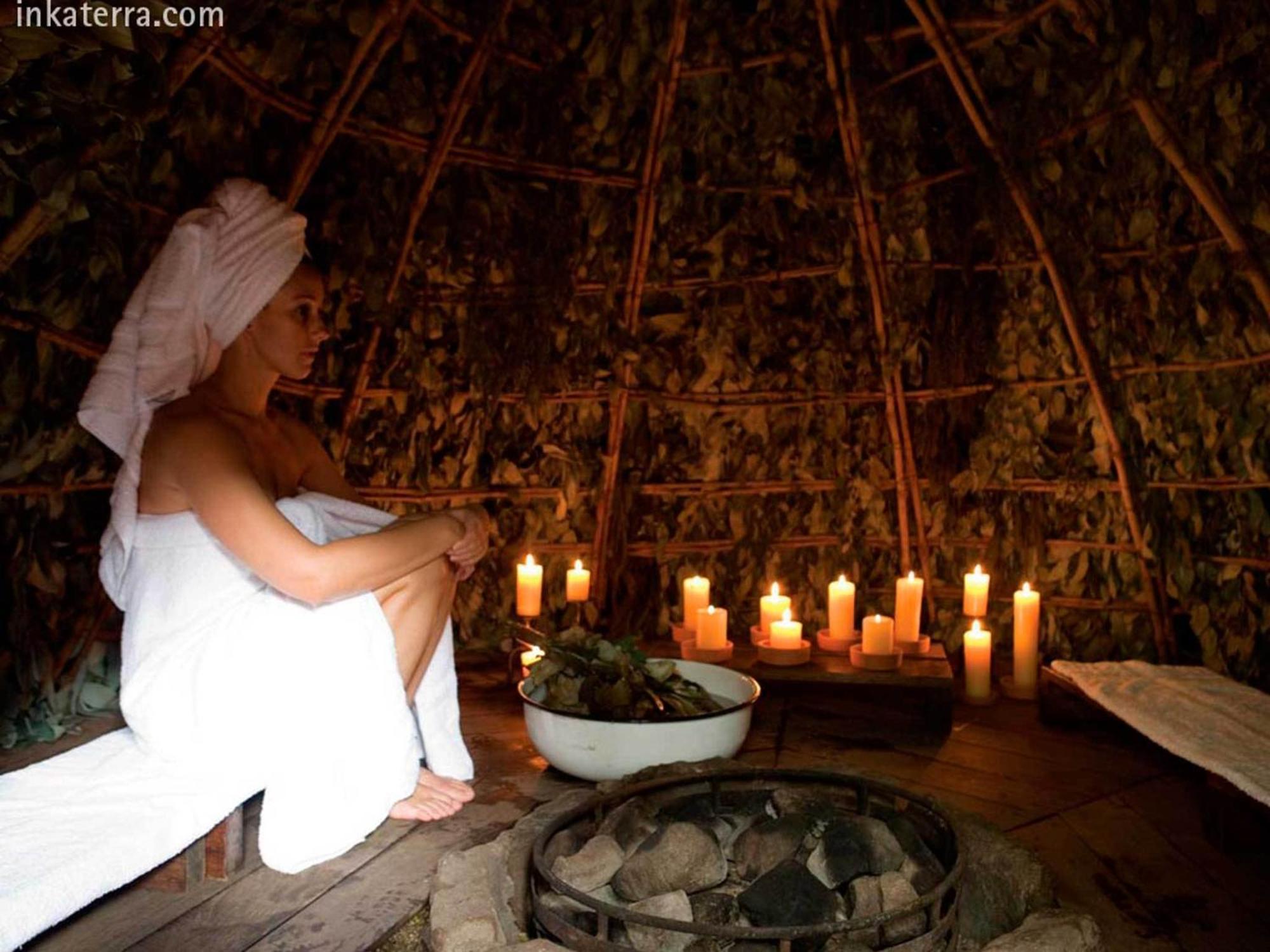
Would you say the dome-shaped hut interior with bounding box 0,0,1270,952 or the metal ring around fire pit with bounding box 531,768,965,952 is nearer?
the metal ring around fire pit with bounding box 531,768,965,952

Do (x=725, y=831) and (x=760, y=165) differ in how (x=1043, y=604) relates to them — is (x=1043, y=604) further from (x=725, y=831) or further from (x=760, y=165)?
(x=725, y=831)

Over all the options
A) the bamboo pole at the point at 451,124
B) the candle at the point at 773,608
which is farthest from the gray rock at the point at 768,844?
the bamboo pole at the point at 451,124

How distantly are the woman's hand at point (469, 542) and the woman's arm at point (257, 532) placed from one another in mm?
259

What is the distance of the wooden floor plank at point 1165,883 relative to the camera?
169cm

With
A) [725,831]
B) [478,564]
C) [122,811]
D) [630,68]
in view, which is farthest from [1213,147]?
[122,811]

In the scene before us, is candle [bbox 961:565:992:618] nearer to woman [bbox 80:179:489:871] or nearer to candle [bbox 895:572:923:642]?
candle [bbox 895:572:923:642]

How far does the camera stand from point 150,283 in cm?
204

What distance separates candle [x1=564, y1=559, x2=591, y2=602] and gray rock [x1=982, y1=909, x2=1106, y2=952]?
2.04 metres

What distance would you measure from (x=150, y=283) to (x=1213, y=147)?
2459mm

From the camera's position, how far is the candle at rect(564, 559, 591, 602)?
11.0ft

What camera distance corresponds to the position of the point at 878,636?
2.77 m

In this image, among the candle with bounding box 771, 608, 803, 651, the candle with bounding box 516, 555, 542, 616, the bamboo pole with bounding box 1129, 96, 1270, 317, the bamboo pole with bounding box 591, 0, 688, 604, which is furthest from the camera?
the candle with bounding box 516, 555, 542, 616

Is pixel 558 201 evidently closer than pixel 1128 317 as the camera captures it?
No

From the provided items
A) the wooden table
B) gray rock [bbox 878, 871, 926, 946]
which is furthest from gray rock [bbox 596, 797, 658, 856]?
the wooden table
